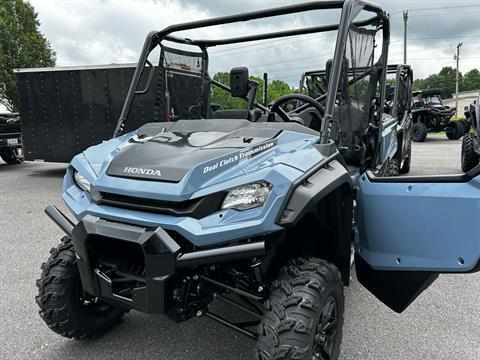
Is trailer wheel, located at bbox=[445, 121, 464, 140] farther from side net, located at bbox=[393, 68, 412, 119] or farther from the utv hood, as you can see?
the utv hood

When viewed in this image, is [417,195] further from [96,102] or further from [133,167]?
[96,102]

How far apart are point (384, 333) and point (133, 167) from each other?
1938 mm

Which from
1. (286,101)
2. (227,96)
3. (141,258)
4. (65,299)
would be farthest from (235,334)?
(227,96)

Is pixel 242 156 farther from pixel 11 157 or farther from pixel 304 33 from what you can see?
A: pixel 11 157

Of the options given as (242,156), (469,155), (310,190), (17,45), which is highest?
(17,45)

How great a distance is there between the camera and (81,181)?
2.35 m

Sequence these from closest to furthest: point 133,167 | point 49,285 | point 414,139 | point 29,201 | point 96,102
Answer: point 133,167 → point 49,285 → point 29,201 → point 96,102 → point 414,139

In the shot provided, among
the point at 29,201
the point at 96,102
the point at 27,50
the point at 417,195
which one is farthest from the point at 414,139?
the point at 27,50

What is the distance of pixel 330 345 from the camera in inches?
83.8

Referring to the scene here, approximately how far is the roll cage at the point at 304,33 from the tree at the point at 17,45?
861 inches

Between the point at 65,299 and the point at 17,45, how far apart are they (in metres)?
25.8

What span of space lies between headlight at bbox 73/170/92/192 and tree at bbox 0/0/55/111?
2268 cm

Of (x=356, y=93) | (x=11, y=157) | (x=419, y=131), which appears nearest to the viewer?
(x=356, y=93)

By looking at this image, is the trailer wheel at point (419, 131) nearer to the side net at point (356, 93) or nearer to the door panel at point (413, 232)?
the side net at point (356, 93)
